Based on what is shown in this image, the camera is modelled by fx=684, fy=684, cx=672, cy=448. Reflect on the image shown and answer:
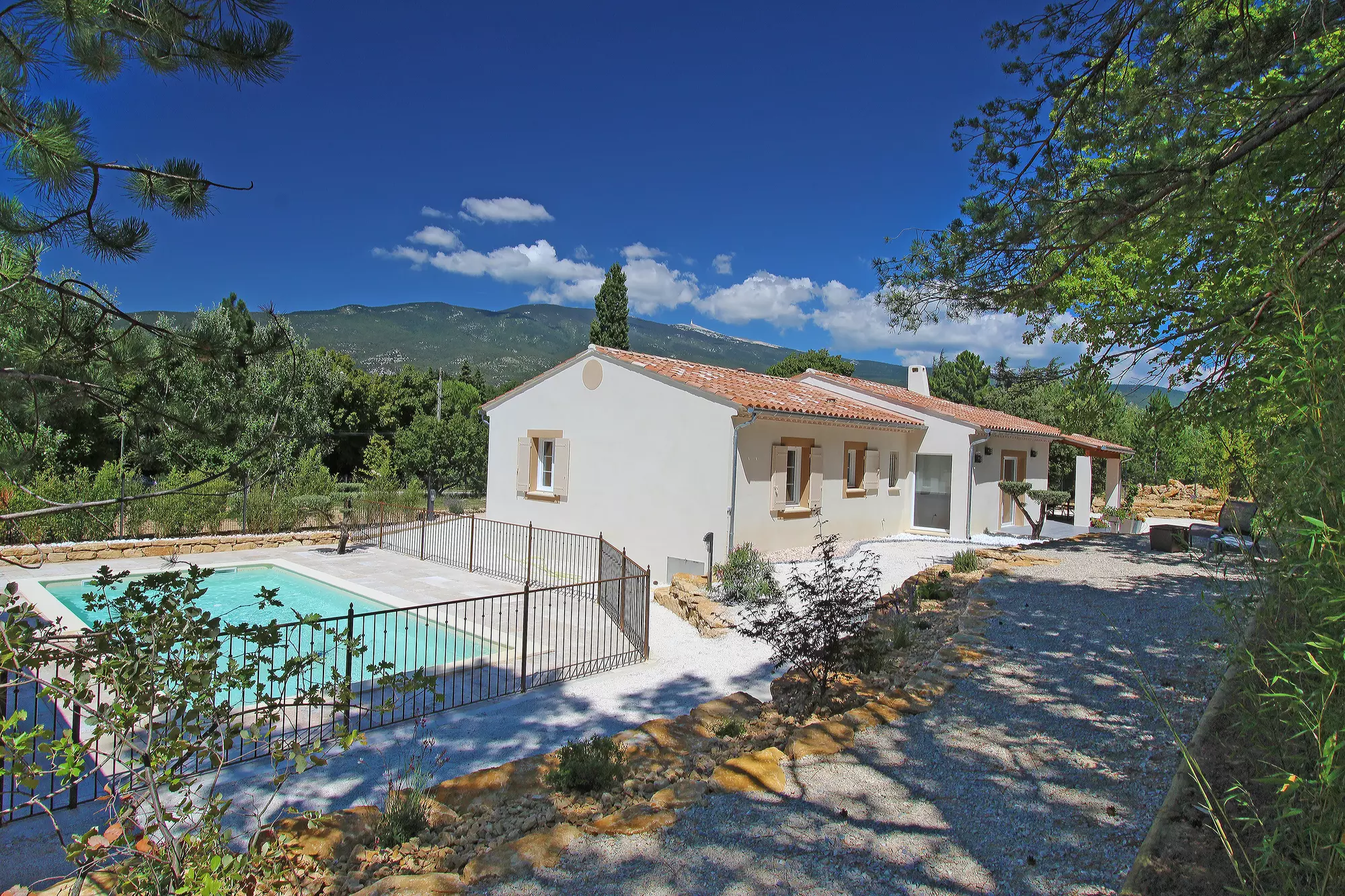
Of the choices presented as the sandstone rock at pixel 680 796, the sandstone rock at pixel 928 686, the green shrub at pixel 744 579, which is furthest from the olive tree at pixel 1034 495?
the sandstone rock at pixel 680 796

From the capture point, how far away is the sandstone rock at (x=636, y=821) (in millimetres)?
3865

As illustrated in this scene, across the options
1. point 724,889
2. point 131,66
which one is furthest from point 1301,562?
point 131,66

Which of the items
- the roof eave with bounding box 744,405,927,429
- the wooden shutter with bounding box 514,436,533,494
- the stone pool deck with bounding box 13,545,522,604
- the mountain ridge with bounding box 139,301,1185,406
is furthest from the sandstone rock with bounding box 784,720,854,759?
the mountain ridge with bounding box 139,301,1185,406

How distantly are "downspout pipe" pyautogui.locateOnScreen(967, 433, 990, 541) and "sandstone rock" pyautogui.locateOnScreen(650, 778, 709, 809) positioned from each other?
15.4m

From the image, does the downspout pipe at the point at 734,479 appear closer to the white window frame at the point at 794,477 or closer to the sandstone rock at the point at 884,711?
the white window frame at the point at 794,477

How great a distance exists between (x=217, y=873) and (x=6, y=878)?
2535mm

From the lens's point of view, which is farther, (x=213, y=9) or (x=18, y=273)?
(x=213, y=9)

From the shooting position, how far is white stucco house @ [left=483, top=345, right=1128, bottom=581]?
14.0 meters

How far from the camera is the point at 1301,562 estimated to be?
1.96m

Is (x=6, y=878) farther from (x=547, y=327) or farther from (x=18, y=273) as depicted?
(x=547, y=327)

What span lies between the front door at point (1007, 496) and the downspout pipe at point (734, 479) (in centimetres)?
1093

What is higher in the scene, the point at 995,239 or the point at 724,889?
the point at 995,239

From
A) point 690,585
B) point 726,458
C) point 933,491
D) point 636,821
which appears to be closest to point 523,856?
point 636,821

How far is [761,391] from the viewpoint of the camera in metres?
15.7
